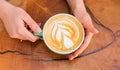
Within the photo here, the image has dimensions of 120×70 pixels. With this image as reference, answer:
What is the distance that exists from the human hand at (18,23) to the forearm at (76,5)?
6.1 inches

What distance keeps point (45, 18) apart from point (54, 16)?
0.05m

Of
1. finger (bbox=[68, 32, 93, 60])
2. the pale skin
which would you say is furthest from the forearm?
finger (bbox=[68, 32, 93, 60])

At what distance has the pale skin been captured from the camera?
0.76 meters

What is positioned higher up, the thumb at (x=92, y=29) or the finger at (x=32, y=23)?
the finger at (x=32, y=23)

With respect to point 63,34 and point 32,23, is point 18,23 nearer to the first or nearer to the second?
point 32,23

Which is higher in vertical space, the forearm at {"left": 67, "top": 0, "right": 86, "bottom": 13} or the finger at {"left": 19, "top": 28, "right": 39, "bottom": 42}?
the forearm at {"left": 67, "top": 0, "right": 86, "bottom": 13}

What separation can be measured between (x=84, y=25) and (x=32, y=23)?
0.18 metres

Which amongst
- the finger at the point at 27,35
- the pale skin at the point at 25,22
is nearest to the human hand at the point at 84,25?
the pale skin at the point at 25,22

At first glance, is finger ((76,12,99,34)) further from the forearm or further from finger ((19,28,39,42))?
finger ((19,28,39,42))

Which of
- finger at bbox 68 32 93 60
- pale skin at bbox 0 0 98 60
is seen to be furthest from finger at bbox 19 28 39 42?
finger at bbox 68 32 93 60

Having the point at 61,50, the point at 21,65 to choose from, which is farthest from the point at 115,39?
the point at 21,65

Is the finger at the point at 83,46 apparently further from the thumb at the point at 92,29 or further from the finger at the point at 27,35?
the finger at the point at 27,35

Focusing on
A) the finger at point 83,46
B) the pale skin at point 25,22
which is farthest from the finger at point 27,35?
the finger at point 83,46

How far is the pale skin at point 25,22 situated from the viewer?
2.49 ft
